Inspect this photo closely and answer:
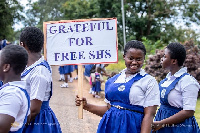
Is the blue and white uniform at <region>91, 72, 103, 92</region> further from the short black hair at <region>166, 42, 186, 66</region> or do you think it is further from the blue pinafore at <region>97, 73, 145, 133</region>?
the blue pinafore at <region>97, 73, 145, 133</region>

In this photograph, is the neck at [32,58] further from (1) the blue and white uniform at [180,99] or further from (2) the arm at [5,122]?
(1) the blue and white uniform at [180,99]

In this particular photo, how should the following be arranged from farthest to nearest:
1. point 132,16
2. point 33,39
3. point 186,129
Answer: point 132,16, point 186,129, point 33,39

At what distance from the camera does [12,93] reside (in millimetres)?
2254

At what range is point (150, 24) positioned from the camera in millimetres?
28141

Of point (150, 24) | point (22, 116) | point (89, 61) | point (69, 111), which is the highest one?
point (150, 24)

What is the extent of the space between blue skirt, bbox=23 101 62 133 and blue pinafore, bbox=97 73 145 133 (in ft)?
1.80

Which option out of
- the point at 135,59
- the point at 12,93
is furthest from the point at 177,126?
the point at 12,93

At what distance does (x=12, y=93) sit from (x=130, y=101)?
1.18 meters

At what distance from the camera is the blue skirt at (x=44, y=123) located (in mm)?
3135

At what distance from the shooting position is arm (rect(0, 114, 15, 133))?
220 cm

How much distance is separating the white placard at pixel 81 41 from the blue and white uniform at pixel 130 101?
0.97 meters

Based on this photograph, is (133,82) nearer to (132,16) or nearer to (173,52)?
(173,52)

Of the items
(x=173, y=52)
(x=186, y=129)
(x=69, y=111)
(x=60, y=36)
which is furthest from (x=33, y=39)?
(x=69, y=111)

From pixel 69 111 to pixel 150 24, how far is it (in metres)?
20.6
